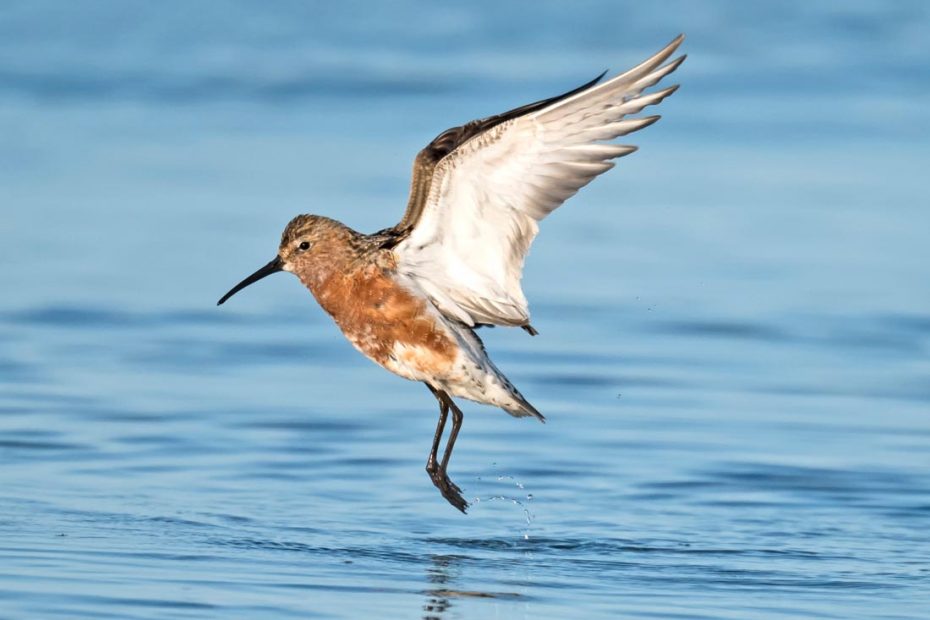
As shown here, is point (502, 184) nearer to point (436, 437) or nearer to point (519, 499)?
point (436, 437)

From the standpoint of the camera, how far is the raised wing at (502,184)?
24.6 feet

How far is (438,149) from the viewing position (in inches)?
308

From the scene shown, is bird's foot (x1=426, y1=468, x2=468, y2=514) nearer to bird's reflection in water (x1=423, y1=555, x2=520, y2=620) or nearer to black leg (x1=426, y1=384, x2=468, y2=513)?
black leg (x1=426, y1=384, x2=468, y2=513)

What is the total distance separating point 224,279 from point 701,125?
6002 mm

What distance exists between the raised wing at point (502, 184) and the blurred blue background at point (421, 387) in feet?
3.53

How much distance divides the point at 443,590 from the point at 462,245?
1.55 m

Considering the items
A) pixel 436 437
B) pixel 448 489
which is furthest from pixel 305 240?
pixel 448 489

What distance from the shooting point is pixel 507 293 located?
8438 mm

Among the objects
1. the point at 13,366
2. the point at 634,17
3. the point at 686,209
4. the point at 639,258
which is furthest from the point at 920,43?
the point at 13,366

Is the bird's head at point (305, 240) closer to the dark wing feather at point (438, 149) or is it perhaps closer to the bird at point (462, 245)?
the bird at point (462, 245)

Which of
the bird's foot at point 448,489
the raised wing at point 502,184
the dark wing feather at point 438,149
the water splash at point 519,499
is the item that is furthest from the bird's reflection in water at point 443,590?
Answer: the dark wing feather at point 438,149

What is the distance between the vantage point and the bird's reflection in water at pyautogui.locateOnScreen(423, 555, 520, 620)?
23.4 ft

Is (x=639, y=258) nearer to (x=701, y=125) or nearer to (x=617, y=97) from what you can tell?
(x=701, y=125)

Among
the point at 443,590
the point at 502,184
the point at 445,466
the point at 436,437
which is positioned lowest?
the point at 443,590
